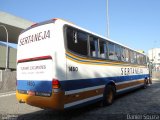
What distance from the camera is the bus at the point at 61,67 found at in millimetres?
6594

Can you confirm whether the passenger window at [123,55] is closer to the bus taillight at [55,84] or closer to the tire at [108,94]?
the tire at [108,94]

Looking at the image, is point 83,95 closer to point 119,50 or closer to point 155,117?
point 155,117

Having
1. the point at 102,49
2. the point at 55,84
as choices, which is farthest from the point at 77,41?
the point at 102,49

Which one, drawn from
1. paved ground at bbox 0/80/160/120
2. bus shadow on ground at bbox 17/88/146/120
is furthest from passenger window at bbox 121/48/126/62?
bus shadow on ground at bbox 17/88/146/120

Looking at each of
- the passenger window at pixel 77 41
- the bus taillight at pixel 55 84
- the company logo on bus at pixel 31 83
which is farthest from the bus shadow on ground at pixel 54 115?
the passenger window at pixel 77 41

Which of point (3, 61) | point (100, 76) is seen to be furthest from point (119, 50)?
point (3, 61)

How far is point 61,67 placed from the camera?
21.7 feet

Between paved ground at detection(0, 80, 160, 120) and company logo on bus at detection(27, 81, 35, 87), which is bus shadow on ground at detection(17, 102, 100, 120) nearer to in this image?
paved ground at detection(0, 80, 160, 120)

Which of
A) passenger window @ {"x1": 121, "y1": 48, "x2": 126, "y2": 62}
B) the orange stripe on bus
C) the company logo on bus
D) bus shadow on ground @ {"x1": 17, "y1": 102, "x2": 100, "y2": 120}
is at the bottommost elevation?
bus shadow on ground @ {"x1": 17, "y1": 102, "x2": 100, "y2": 120}

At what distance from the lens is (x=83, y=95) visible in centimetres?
750

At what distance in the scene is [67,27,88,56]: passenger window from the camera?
7137 mm

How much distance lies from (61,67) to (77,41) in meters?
1.36

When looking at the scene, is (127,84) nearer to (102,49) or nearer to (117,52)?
(117,52)

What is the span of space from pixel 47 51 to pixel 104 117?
3046mm
